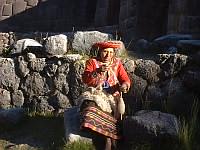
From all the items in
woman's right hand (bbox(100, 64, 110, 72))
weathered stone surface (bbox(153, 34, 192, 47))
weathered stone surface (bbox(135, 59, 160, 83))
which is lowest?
weathered stone surface (bbox(135, 59, 160, 83))

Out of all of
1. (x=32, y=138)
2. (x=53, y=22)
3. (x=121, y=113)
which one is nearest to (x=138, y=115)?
(x=121, y=113)

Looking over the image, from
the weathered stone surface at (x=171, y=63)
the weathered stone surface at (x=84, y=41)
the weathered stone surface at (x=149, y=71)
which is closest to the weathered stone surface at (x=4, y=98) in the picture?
the weathered stone surface at (x=84, y=41)

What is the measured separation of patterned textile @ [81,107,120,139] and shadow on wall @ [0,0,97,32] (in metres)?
7.03

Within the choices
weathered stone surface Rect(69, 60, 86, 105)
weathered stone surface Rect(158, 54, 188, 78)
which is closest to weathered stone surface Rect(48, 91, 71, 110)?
weathered stone surface Rect(69, 60, 86, 105)

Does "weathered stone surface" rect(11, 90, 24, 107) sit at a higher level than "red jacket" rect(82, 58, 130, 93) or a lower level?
lower

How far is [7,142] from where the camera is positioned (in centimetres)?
770

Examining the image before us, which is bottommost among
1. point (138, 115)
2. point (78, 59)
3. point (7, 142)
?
point (7, 142)

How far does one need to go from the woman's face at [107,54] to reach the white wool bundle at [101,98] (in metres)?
0.41

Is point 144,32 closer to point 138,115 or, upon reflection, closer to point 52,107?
point 52,107

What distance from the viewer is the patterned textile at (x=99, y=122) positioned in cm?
684

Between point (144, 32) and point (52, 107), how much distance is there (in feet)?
10.8

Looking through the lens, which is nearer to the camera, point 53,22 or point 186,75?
point 186,75

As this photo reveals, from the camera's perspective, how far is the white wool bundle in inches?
280

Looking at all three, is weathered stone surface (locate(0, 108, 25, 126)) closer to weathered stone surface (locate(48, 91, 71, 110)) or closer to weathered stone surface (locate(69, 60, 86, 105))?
weathered stone surface (locate(48, 91, 71, 110))
